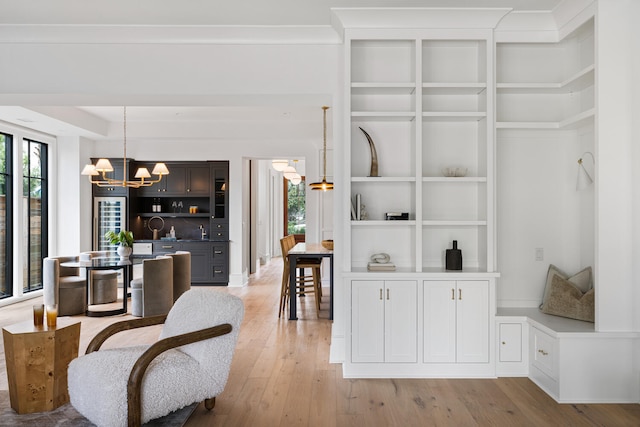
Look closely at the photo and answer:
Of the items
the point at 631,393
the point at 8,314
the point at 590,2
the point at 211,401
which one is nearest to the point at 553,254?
the point at 631,393

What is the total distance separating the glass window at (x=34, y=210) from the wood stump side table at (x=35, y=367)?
508 centimetres

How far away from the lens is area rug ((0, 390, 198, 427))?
9.80ft

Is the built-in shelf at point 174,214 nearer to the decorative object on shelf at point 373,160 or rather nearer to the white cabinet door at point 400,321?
the decorative object on shelf at point 373,160

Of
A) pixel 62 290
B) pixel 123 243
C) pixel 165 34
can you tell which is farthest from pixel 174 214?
pixel 165 34

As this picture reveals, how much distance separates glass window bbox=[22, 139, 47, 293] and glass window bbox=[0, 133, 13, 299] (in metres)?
0.31

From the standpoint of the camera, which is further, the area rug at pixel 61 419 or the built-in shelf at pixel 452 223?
the built-in shelf at pixel 452 223

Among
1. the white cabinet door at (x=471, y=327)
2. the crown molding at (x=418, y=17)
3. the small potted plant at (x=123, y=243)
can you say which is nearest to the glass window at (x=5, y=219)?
the small potted plant at (x=123, y=243)

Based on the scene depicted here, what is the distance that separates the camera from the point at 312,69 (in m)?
4.29

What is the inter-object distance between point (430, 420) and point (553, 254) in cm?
203

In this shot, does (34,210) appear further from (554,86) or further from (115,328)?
(554,86)

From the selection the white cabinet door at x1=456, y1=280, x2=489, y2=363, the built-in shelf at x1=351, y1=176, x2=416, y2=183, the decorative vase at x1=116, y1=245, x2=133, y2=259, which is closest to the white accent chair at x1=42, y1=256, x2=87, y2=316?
the decorative vase at x1=116, y1=245, x2=133, y2=259

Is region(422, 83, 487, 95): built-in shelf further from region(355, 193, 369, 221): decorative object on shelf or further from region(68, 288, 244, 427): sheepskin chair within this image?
region(68, 288, 244, 427): sheepskin chair

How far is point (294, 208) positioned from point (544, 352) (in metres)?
12.1

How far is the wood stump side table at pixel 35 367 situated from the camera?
3137mm
